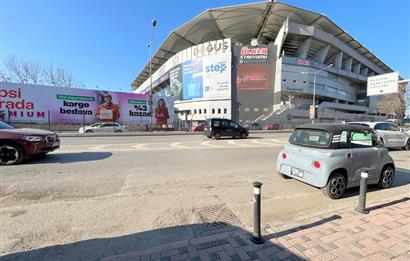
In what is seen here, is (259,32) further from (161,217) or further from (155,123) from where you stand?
(161,217)

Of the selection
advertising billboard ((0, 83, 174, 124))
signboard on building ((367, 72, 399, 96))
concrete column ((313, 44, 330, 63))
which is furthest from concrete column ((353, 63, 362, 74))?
advertising billboard ((0, 83, 174, 124))

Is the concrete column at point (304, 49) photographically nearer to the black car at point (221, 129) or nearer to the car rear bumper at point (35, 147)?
the black car at point (221, 129)

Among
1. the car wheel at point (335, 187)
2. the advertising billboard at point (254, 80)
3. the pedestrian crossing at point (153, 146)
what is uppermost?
the advertising billboard at point (254, 80)

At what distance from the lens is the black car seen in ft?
56.9

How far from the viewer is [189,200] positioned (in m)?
4.14

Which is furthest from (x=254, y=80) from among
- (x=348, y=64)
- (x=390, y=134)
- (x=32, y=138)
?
(x=32, y=138)

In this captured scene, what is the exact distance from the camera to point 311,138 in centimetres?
473

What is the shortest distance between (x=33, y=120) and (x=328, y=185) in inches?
1425

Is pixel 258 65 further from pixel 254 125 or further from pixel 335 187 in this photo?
pixel 335 187

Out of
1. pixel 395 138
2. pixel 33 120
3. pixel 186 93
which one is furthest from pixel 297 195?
pixel 186 93

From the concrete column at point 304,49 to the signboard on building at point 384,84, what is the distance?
35.1 meters

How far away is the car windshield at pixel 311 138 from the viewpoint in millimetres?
4391

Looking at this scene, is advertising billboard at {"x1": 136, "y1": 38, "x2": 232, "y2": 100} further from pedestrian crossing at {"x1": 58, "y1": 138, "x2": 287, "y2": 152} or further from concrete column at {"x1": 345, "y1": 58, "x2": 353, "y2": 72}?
concrete column at {"x1": 345, "y1": 58, "x2": 353, "y2": 72}

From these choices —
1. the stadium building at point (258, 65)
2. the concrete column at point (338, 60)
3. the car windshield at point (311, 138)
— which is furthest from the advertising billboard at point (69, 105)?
the concrete column at point (338, 60)
